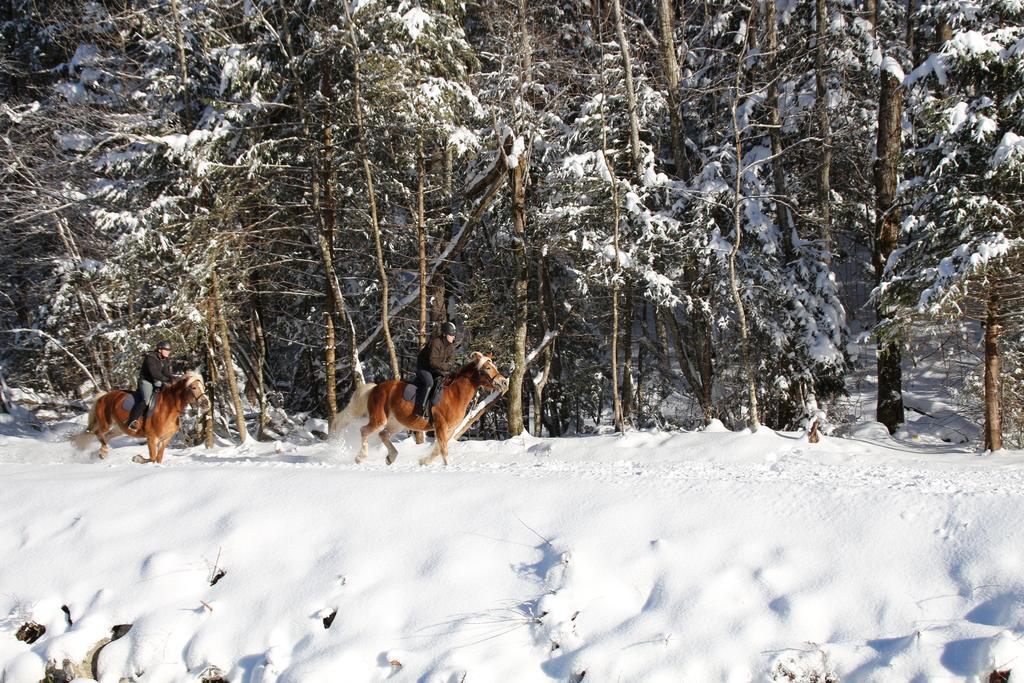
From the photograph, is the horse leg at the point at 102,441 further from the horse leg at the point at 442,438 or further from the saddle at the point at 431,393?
the horse leg at the point at 442,438

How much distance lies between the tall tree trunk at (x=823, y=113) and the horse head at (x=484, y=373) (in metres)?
10.4

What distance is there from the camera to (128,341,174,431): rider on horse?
1322cm

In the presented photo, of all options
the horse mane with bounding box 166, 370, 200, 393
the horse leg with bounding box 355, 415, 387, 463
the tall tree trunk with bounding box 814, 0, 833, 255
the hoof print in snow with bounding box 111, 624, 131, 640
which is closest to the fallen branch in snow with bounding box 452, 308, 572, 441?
the horse leg with bounding box 355, 415, 387, 463

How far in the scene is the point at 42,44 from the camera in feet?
71.8

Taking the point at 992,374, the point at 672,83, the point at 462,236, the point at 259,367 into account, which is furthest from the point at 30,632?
the point at 672,83

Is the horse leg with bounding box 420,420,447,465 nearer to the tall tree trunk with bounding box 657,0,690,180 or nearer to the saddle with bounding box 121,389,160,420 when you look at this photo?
the saddle with bounding box 121,389,160,420

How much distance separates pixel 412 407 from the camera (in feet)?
38.6

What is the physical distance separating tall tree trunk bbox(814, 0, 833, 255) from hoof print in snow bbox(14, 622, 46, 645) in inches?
665

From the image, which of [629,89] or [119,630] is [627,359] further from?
[119,630]

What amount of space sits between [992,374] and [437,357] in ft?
33.0

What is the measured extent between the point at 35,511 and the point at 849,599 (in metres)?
9.70

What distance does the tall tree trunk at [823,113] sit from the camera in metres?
17.7

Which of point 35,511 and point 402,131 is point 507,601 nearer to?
point 35,511

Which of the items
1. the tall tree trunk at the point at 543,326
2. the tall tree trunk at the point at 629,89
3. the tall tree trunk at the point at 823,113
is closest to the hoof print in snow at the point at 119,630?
the tall tree trunk at the point at 543,326
